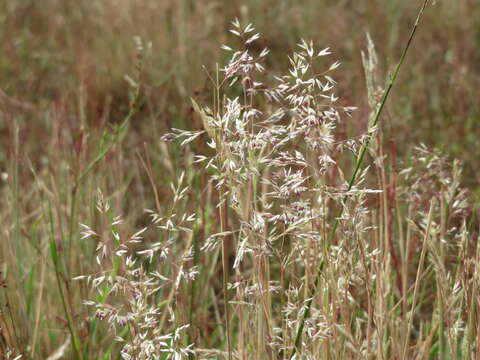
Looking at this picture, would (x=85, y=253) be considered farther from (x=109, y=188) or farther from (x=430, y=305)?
(x=430, y=305)

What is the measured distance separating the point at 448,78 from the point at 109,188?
1.69 metres

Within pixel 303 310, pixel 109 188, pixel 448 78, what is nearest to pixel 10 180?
pixel 109 188

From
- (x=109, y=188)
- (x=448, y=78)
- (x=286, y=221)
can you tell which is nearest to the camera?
(x=286, y=221)

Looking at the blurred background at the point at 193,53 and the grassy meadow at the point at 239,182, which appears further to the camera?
the blurred background at the point at 193,53

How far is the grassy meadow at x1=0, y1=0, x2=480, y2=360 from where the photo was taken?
3.68 feet

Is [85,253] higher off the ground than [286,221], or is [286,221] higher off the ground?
[286,221]

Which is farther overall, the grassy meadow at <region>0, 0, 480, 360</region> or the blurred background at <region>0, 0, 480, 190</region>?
the blurred background at <region>0, 0, 480, 190</region>

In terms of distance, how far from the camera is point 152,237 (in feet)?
8.80

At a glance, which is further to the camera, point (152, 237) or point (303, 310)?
point (152, 237)

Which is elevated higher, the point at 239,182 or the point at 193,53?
the point at 193,53

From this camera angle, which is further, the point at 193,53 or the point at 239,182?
the point at 193,53

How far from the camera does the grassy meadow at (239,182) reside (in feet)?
3.68

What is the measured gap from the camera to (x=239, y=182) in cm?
103

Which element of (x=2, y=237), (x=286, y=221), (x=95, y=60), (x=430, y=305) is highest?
(x=95, y=60)
